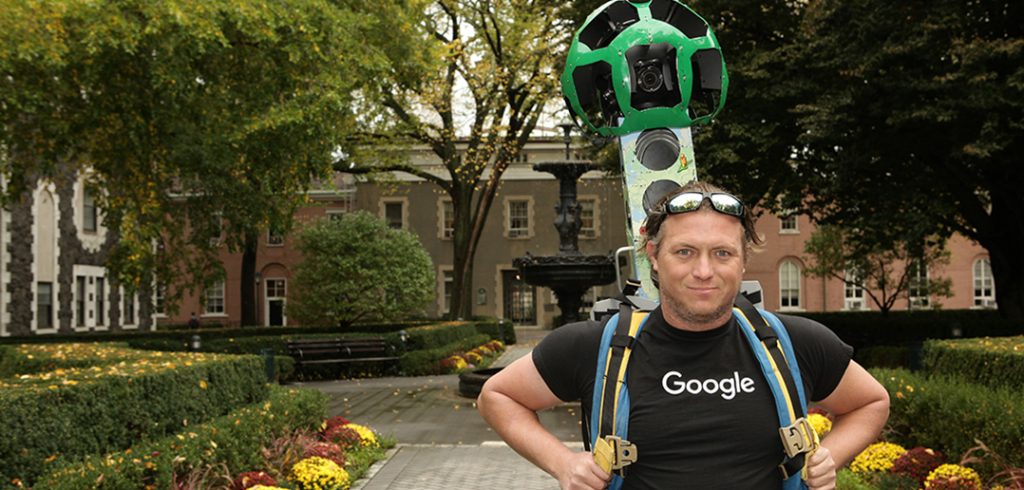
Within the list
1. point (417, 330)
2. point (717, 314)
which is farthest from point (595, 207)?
point (717, 314)

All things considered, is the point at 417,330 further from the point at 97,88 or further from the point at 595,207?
the point at 595,207

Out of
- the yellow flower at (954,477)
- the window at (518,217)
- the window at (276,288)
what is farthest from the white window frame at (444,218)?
the yellow flower at (954,477)

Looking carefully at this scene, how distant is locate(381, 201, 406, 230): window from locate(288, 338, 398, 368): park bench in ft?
90.5

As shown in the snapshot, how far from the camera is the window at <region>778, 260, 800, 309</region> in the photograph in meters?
49.3

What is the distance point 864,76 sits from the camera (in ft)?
57.8

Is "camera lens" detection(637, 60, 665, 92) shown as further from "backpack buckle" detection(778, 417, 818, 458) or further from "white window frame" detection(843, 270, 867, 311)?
"white window frame" detection(843, 270, 867, 311)

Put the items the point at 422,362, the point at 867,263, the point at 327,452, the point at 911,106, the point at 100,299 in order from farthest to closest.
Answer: the point at 867,263
the point at 100,299
the point at 422,362
the point at 911,106
the point at 327,452

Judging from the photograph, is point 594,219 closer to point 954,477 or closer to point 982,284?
point 982,284

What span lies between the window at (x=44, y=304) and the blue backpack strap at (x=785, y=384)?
31.6 meters

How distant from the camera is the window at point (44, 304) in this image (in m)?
30.5

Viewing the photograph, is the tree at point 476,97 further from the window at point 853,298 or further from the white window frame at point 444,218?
the window at point 853,298

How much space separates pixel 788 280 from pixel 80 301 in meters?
32.9

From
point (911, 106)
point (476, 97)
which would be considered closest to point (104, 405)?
point (911, 106)

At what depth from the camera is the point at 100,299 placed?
34719mm
